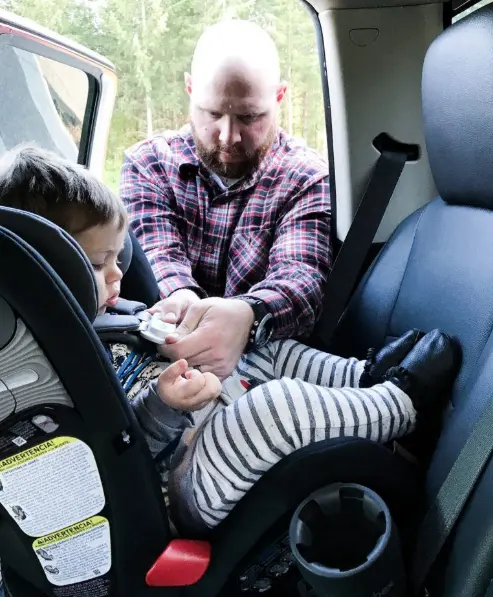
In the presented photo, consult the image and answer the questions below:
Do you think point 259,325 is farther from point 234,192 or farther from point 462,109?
point 462,109

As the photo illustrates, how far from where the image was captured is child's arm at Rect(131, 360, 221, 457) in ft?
3.28

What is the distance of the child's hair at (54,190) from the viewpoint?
941mm

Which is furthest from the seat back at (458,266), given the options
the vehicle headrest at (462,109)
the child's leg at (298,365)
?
Result: the child's leg at (298,365)

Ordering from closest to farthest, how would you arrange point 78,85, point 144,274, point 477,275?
point 477,275, point 144,274, point 78,85

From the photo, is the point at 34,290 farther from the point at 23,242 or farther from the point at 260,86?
the point at 260,86

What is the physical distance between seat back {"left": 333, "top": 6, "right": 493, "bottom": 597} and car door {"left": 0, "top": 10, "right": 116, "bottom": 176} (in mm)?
875

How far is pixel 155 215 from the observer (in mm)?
1646

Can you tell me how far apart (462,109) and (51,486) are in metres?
0.95

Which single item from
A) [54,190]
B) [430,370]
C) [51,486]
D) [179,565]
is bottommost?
[179,565]

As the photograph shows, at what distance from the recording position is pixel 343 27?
5.12ft

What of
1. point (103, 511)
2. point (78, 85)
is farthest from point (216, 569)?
point (78, 85)

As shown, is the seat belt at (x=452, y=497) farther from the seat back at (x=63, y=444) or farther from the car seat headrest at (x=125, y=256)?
the car seat headrest at (x=125, y=256)

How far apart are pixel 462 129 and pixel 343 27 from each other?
543mm

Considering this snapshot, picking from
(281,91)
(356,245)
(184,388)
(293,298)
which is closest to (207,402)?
(184,388)
